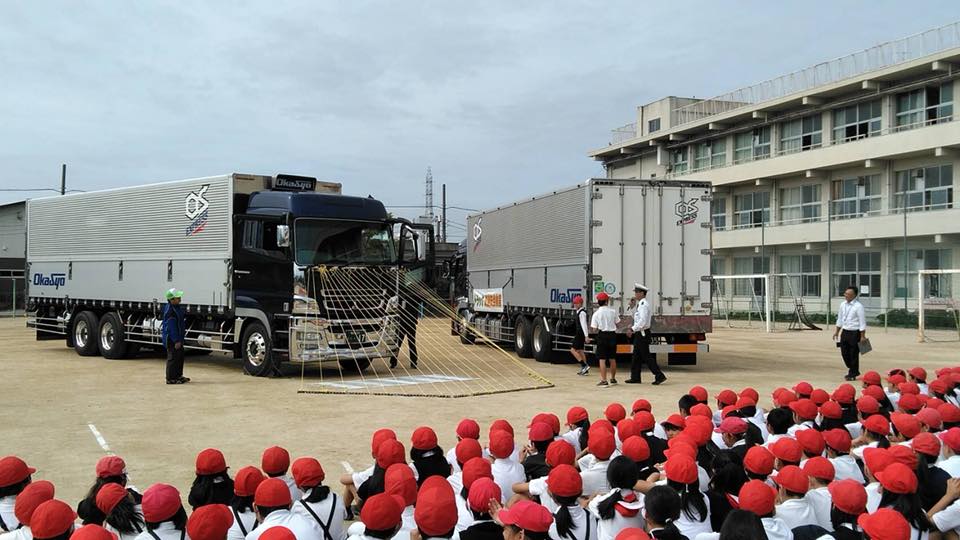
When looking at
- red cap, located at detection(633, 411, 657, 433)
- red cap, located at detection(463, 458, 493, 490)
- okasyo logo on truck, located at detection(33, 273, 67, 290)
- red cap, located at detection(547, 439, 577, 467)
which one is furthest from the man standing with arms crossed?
okasyo logo on truck, located at detection(33, 273, 67, 290)

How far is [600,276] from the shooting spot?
1647 cm

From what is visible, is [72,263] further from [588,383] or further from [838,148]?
[838,148]

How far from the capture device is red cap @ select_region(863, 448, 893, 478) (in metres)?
4.97

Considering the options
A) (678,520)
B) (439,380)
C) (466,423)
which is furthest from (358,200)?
(678,520)

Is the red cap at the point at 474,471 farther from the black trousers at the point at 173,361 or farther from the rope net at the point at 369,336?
the black trousers at the point at 173,361

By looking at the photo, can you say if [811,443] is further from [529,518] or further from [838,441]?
[529,518]

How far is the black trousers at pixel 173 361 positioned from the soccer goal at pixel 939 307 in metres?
23.7

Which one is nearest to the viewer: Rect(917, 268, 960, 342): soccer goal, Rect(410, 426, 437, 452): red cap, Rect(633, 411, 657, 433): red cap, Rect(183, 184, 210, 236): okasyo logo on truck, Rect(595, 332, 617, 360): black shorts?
Rect(410, 426, 437, 452): red cap

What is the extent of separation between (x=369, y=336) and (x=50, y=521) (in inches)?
438

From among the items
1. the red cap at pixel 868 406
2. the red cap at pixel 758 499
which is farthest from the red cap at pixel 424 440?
the red cap at pixel 868 406

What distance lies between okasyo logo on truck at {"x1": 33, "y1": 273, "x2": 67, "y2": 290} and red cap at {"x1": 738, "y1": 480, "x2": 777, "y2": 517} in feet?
63.3

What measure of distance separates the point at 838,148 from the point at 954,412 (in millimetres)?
35817

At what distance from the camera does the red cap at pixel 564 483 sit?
436 cm

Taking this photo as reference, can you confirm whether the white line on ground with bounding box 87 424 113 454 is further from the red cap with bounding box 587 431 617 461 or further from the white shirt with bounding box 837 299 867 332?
the white shirt with bounding box 837 299 867 332
